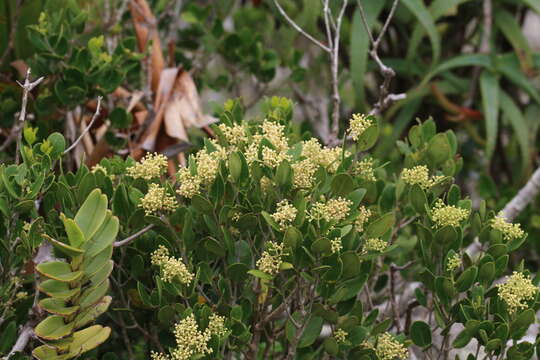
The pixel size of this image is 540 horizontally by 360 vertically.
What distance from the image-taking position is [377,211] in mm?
1296

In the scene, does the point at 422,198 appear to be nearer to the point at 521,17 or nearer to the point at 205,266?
the point at 205,266

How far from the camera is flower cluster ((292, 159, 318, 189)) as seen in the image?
1.08 meters

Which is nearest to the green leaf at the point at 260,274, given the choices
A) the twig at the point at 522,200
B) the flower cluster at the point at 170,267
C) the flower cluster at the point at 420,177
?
the flower cluster at the point at 170,267

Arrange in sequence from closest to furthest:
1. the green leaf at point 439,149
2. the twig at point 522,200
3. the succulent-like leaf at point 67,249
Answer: the succulent-like leaf at point 67,249, the green leaf at point 439,149, the twig at point 522,200

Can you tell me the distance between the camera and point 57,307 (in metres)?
0.98

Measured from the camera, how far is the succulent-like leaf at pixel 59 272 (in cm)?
92

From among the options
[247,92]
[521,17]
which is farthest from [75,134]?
[247,92]

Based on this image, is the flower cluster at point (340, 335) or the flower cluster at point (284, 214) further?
the flower cluster at point (340, 335)

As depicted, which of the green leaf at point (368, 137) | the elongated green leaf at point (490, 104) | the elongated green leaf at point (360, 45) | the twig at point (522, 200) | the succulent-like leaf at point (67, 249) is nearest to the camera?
the succulent-like leaf at point (67, 249)

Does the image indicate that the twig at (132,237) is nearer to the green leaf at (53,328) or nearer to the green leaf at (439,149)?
the green leaf at (53,328)

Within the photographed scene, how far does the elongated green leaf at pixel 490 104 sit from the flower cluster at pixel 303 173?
1188mm

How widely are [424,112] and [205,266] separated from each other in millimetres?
1501

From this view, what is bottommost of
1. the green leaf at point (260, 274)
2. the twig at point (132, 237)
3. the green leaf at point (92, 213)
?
the twig at point (132, 237)

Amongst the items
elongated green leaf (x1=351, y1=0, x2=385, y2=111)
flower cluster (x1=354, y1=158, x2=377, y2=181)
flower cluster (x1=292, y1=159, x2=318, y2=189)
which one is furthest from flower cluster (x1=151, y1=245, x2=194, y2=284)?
elongated green leaf (x1=351, y1=0, x2=385, y2=111)
